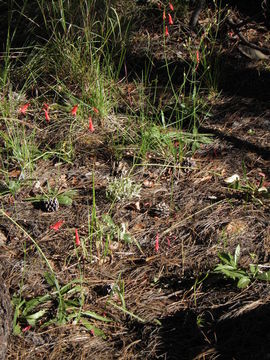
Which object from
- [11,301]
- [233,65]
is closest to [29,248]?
[11,301]

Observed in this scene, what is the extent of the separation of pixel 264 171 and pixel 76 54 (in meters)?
1.61

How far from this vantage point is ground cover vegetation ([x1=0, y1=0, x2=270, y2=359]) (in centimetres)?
231

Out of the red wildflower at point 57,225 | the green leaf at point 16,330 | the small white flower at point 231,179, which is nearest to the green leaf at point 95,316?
the green leaf at point 16,330

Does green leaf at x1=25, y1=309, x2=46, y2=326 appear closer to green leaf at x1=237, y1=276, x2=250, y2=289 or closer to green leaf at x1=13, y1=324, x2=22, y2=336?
green leaf at x1=13, y1=324, x2=22, y2=336

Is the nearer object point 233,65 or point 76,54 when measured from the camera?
point 76,54

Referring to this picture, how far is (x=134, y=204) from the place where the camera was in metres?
3.04

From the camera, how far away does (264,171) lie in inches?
127

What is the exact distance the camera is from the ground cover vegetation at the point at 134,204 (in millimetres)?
2311

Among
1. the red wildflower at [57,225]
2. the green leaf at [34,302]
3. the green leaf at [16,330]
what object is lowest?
the green leaf at [16,330]

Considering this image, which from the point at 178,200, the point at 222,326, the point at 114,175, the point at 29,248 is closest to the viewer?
the point at 222,326

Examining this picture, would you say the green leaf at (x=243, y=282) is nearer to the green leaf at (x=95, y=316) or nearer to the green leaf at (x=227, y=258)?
the green leaf at (x=227, y=258)

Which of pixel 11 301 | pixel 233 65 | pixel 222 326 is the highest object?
pixel 233 65

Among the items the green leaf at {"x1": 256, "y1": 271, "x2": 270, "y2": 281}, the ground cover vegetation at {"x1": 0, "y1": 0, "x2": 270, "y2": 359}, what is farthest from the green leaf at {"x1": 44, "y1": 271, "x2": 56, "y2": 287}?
the green leaf at {"x1": 256, "y1": 271, "x2": 270, "y2": 281}

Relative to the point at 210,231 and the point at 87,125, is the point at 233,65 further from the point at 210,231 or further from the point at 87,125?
the point at 210,231
